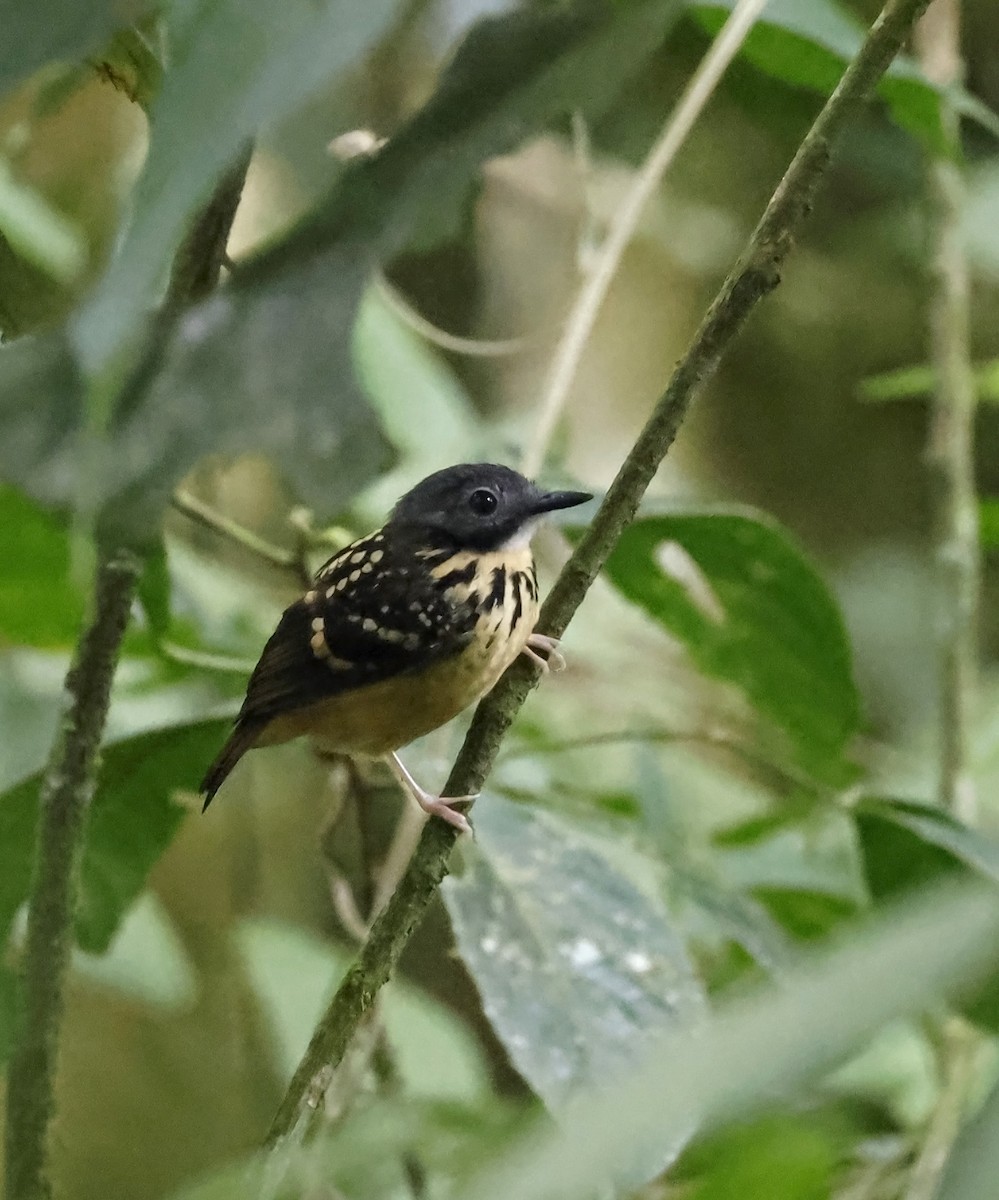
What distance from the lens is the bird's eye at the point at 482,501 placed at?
115 cm

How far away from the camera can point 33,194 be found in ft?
4.91

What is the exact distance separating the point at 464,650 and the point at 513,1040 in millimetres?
324

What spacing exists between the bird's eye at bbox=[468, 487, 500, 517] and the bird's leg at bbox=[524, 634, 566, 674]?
190 millimetres

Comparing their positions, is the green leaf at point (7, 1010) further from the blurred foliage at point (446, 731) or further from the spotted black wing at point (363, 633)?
the spotted black wing at point (363, 633)

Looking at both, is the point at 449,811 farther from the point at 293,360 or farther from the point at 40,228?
the point at 40,228

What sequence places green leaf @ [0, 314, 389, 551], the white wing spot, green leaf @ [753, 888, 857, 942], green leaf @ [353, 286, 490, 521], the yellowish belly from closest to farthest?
green leaf @ [0, 314, 389, 551], the white wing spot, the yellowish belly, green leaf @ [753, 888, 857, 942], green leaf @ [353, 286, 490, 521]

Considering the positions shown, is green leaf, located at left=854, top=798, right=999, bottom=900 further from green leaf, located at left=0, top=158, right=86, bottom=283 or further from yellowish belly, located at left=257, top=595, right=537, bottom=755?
green leaf, located at left=0, top=158, right=86, bottom=283

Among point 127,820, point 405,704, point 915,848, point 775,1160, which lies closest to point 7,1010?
point 127,820

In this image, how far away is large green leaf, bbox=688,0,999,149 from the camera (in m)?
1.04

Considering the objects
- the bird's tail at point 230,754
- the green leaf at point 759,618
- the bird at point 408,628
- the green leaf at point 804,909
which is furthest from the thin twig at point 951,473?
the bird's tail at point 230,754

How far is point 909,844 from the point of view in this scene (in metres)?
1.01

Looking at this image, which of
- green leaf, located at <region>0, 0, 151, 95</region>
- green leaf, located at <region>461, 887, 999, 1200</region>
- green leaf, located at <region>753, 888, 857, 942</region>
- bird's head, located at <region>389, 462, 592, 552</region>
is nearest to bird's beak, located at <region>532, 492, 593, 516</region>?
bird's head, located at <region>389, 462, 592, 552</region>

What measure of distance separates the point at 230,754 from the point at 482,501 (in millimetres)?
299

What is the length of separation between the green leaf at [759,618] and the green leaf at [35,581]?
43 centimetres
